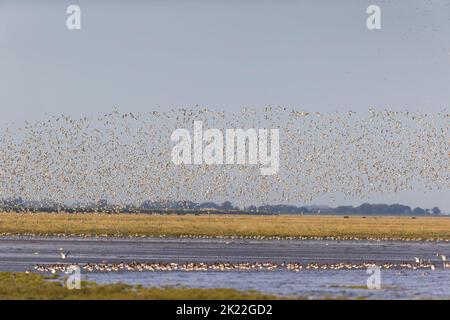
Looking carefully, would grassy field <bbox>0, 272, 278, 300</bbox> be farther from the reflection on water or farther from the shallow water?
the shallow water

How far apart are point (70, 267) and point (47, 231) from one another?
74.0 meters

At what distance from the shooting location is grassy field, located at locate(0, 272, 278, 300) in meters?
40.3

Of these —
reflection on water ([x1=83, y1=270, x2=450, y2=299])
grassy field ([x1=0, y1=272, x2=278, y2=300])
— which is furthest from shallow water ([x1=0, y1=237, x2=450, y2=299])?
grassy field ([x1=0, y1=272, x2=278, y2=300])

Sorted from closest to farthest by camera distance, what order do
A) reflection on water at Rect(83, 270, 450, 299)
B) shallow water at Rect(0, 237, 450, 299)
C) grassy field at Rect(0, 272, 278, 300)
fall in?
grassy field at Rect(0, 272, 278, 300), reflection on water at Rect(83, 270, 450, 299), shallow water at Rect(0, 237, 450, 299)

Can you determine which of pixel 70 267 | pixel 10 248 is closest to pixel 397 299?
pixel 70 267

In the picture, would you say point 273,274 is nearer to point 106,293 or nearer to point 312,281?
point 312,281

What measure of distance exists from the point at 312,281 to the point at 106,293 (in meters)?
12.1

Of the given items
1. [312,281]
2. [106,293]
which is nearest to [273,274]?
[312,281]

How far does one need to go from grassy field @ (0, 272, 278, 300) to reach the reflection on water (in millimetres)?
2606

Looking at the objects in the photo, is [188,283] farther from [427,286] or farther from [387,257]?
[387,257]

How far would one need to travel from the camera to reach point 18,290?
42219 mm

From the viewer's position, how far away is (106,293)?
4162 cm

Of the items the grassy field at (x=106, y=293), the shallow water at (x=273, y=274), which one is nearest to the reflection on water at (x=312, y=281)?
the shallow water at (x=273, y=274)
